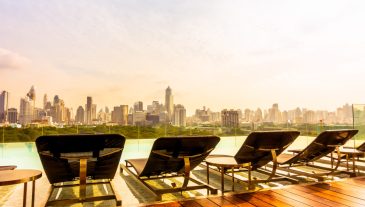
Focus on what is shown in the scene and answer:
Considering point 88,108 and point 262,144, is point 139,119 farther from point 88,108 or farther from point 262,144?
point 262,144

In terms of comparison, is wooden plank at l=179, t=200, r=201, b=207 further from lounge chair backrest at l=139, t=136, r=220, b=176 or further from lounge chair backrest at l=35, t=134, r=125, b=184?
lounge chair backrest at l=35, t=134, r=125, b=184

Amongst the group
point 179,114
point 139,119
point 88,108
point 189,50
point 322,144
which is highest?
point 189,50

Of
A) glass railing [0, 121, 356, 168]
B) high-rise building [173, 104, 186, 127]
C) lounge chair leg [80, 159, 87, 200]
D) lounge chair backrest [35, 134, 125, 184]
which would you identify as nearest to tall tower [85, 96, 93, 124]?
glass railing [0, 121, 356, 168]

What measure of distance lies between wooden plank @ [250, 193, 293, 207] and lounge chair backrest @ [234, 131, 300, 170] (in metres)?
0.69

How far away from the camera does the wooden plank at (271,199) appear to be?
A: 7.92 feet

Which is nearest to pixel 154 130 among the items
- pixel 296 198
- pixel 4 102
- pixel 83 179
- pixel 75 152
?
pixel 4 102

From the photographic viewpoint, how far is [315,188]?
298 cm

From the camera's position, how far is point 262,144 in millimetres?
3318

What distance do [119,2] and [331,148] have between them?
7.53 metres

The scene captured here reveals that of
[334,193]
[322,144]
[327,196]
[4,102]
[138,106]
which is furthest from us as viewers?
[138,106]

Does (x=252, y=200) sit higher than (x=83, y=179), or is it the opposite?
(x=83, y=179)

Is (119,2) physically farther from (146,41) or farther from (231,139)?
(231,139)

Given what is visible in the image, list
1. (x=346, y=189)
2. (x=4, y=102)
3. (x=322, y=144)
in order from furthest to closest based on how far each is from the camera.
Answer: (x=4, y=102) < (x=322, y=144) < (x=346, y=189)

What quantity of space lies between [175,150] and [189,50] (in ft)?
Result: 37.9
